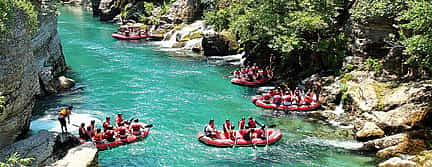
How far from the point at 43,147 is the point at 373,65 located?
1696 cm

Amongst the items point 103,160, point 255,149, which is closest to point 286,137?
point 255,149

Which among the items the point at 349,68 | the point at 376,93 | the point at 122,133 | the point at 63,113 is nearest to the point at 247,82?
the point at 349,68

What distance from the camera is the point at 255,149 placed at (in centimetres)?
1967

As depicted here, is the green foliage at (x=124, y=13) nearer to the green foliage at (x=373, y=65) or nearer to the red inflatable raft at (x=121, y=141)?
the green foliage at (x=373, y=65)

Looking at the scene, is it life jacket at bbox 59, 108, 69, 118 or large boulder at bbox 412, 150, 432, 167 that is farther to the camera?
life jacket at bbox 59, 108, 69, 118

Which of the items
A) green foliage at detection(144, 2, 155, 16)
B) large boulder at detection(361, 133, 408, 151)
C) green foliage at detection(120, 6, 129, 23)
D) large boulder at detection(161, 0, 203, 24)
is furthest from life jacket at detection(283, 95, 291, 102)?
green foliage at detection(120, 6, 129, 23)

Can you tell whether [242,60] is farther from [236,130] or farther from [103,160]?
[103,160]

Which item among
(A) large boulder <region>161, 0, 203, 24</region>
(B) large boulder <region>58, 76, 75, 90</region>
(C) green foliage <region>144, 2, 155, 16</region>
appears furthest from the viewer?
(C) green foliage <region>144, 2, 155, 16</region>

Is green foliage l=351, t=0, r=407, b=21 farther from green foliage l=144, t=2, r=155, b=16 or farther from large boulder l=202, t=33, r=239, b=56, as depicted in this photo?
green foliage l=144, t=2, r=155, b=16

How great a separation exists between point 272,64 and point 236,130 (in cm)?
1072

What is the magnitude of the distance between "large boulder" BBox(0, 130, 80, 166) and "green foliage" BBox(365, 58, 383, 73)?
15388 millimetres

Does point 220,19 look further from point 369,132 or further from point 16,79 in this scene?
point 16,79

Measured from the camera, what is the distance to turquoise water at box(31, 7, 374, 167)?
18.5m

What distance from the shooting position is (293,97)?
25047mm
